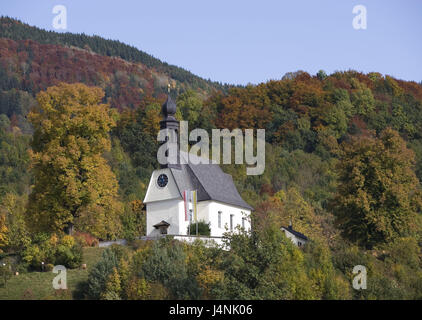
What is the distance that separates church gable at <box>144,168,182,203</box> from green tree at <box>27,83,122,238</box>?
497 centimetres

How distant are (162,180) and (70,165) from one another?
8844 mm

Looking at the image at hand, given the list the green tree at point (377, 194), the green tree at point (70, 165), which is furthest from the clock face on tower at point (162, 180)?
the green tree at point (377, 194)

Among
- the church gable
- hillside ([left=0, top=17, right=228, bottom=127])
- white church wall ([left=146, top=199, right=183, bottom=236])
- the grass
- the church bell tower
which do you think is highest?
hillside ([left=0, top=17, right=228, bottom=127])

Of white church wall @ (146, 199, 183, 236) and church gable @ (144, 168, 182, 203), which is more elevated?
church gable @ (144, 168, 182, 203)

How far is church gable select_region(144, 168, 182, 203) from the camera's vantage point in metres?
55.7

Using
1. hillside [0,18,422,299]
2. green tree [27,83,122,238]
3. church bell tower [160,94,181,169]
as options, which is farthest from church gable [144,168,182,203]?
green tree [27,83,122,238]

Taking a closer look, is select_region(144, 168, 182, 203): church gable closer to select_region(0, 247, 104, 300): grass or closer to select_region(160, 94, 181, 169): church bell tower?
select_region(160, 94, 181, 169): church bell tower

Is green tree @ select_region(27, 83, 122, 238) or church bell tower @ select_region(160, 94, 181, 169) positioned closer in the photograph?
green tree @ select_region(27, 83, 122, 238)

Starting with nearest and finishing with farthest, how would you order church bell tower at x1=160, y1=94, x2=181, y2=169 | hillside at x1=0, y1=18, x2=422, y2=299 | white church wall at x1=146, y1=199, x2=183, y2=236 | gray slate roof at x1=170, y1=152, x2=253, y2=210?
hillside at x1=0, y1=18, x2=422, y2=299 < white church wall at x1=146, y1=199, x2=183, y2=236 < gray slate roof at x1=170, y1=152, x2=253, y2=210 < church bell tower at x1=160, y1=94, x2=181, y2=169

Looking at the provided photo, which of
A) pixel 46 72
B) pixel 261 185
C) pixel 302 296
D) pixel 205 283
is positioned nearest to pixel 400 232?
pixel 302 296

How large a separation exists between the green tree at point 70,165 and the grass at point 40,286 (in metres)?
4.64

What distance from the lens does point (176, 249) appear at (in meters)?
44.7

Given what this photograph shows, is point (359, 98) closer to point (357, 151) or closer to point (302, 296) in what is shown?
point (357, 151)

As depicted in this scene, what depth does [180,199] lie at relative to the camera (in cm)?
5519
